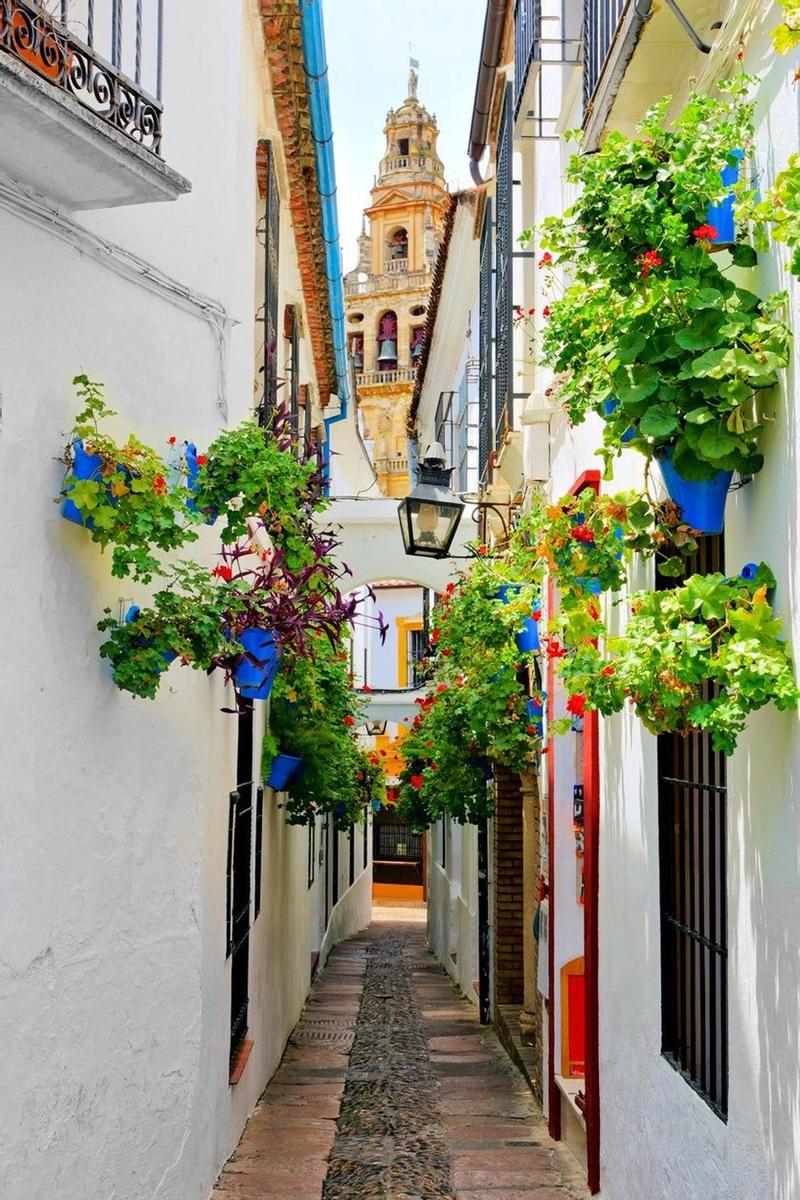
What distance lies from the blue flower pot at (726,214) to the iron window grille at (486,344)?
8482 millimetres

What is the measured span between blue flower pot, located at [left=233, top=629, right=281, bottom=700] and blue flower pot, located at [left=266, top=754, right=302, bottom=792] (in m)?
4.57

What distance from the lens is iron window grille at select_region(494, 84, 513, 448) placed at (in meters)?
10.3

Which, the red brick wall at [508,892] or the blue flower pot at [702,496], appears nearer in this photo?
the blue flower pot at [702,496]

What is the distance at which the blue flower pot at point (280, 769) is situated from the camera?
34.1 feet

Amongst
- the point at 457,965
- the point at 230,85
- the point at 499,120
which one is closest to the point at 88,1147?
the point at 230,85

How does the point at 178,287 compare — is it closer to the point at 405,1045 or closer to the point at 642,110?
the point at 642,110

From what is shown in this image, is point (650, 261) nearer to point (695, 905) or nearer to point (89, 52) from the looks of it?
point (89, 52)

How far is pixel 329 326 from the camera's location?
14305mm

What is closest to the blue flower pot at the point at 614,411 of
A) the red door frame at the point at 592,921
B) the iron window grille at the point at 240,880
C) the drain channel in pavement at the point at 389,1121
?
the red door frame at the point at 592,921

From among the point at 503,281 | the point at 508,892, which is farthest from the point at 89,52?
the point at 508,892

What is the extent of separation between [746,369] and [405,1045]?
10223 mm

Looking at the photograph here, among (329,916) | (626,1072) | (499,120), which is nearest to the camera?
(626,1072)

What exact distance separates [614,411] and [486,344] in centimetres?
906

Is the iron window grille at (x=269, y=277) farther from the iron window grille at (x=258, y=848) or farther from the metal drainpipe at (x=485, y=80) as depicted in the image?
the iron window grille at (x=258, y=848)
